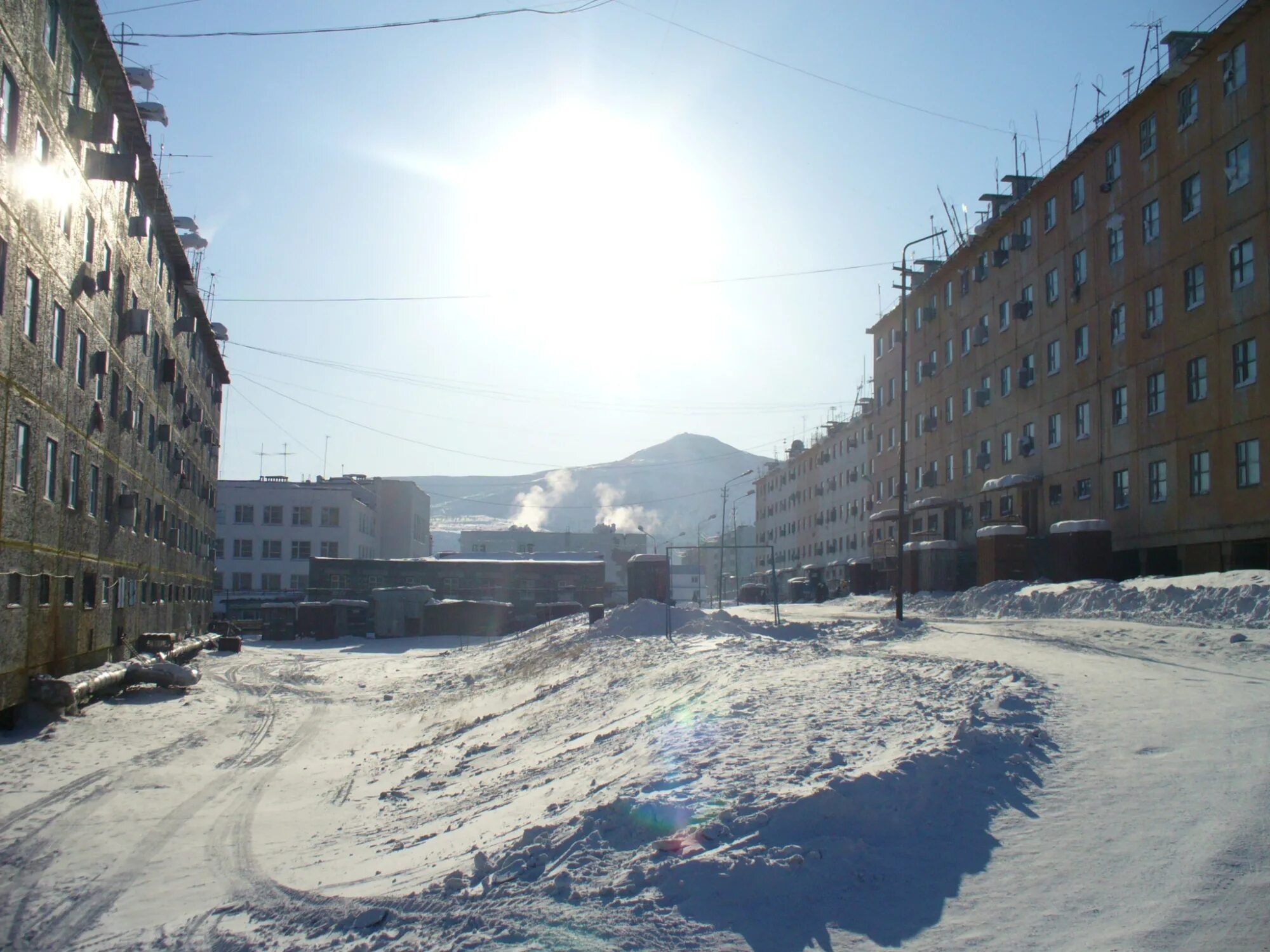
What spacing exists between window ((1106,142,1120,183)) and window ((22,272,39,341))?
34193 millimetres

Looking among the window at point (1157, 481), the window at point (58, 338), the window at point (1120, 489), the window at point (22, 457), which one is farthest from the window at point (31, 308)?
the window at point (1120, 489)

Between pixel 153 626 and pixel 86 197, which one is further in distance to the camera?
pixel 153 626

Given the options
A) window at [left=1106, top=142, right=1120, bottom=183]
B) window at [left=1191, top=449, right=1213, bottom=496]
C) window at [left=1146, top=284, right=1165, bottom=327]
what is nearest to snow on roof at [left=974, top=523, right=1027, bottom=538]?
window at [left=1191, top=449, right=1213, bottom=496]

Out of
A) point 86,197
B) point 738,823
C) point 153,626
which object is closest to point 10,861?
point 738,823

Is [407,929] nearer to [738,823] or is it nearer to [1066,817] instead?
[738,823]

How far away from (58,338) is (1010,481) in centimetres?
3553

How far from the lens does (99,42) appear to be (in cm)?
2238

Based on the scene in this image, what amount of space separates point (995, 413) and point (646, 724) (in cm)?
3812

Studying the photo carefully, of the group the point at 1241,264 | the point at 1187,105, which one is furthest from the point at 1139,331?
the point at 1187,105

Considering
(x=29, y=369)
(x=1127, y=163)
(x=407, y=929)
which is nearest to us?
(x=407, y=929)

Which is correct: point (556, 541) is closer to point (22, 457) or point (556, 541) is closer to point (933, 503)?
point (933, 503)

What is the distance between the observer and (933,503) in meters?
50.3

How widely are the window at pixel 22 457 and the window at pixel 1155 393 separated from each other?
3212 cm

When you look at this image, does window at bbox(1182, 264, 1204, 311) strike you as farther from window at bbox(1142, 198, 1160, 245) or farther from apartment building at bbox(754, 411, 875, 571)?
apartment building at bbox(754, 411, 875, 571)
